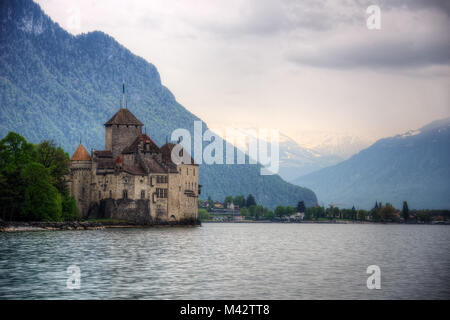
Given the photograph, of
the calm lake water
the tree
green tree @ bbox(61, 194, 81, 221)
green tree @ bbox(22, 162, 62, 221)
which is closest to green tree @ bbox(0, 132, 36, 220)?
green tree @ bbox(22, 162, 62, 221)

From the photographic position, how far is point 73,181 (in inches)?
4670

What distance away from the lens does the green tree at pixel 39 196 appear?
91.6 m

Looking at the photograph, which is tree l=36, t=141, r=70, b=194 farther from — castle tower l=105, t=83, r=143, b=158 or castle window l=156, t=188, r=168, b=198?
castle window l=156, t=188, r=168, b=198

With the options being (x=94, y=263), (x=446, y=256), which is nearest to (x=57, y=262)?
(x=94, y=263)

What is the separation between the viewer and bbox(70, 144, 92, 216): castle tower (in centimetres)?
11806

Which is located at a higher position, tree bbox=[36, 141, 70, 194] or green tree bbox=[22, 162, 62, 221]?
tree bbox=[36, 141, 70, 194]

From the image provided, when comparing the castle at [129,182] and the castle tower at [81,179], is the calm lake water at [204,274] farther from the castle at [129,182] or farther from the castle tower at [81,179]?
the castle tower at [81,179]

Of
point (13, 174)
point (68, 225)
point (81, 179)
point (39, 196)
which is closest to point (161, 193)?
point (81, 179)

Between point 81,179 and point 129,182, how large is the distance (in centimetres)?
1059

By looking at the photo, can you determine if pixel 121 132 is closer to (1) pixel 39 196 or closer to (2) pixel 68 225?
(2) pixel 68 225

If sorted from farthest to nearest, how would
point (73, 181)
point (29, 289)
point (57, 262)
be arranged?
1. point (73, 181)
2. point (57, 262)
3. point (29, 289)
